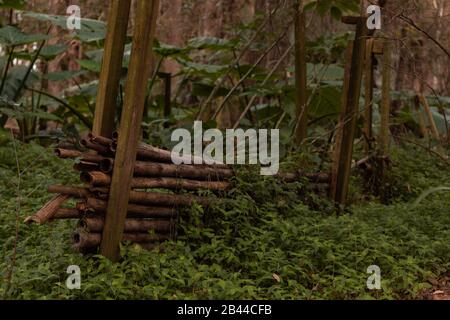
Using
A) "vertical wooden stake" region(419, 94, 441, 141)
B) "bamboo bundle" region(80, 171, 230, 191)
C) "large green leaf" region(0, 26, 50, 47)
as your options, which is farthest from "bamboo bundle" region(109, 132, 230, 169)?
"vertical wooden stake" region(419, 94, 441, 141)

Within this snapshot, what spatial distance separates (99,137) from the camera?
4.34 m

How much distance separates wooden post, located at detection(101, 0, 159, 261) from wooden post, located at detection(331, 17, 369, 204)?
253 centimetres

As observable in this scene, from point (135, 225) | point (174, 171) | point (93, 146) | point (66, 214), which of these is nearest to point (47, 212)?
point (66, 214)

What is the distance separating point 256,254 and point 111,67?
1592mm

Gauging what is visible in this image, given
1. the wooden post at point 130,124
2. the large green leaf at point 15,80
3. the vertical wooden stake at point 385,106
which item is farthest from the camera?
the large green leaf at point 15,80

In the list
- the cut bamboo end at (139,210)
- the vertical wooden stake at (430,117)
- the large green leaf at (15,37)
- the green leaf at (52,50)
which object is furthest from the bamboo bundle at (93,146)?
the vertical wooden stake at (430,117)

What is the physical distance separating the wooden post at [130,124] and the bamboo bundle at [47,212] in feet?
1.04

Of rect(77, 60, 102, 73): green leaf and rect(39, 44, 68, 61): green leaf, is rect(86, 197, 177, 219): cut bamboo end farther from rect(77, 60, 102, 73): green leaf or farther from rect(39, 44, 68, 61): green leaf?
rect(39, 44, 68, 61): green leaf

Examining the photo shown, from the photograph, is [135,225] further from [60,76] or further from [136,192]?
[60,76]

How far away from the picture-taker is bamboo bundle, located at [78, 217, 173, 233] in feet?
14.1

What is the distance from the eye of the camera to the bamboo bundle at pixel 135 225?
4.29 m

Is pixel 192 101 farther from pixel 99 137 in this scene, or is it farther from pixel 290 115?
pixel 99 137

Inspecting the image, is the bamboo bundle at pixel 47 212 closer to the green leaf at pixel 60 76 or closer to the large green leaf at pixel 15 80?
the large green leaf at pixel 15 80
